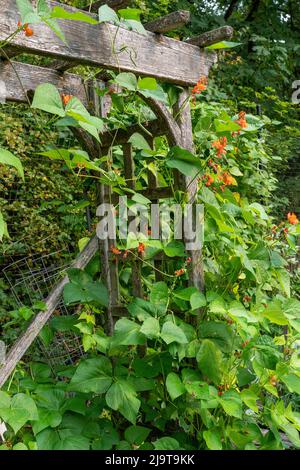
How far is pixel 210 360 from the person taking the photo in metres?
1.86

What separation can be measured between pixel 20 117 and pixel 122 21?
2065mm

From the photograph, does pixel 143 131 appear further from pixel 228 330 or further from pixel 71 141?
pixel 71 141

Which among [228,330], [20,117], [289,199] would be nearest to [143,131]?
[228,330]

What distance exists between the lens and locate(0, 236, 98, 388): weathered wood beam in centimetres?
214

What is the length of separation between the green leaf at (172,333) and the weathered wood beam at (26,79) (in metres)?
1.13

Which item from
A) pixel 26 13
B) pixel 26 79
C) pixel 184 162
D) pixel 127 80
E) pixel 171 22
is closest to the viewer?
pixel 26 13

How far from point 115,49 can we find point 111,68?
Result: 0.07 meters

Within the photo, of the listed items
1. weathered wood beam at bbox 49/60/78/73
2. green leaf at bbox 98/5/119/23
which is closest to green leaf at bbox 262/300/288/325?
green leaf at bbox 98/5/119/23

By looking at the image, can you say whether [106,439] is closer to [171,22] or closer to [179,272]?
[179,272]

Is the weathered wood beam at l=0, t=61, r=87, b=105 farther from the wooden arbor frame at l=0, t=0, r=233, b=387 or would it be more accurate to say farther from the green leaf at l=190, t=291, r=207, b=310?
the green leaf at l=190, t=291, r=207, b=310

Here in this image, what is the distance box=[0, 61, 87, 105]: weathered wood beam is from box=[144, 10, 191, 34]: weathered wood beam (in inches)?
23.3

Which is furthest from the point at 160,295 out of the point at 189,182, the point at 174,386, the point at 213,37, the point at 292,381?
the point at 213,37

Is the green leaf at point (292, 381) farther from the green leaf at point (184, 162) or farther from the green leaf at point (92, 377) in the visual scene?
the green leaf at point (184, 162)
